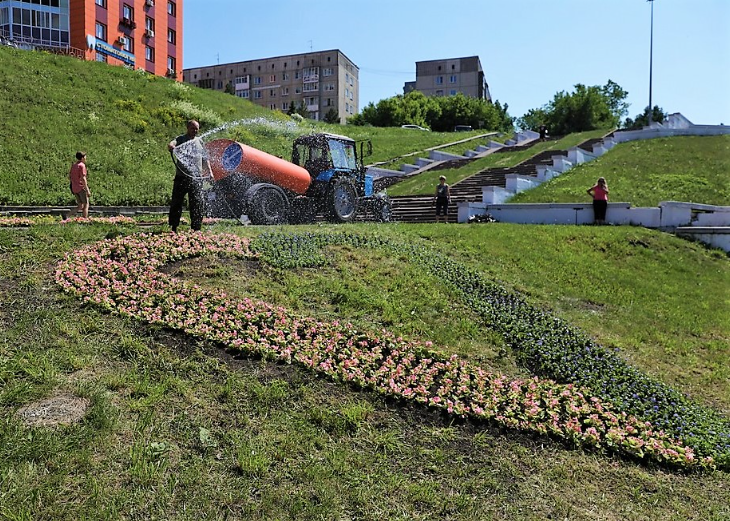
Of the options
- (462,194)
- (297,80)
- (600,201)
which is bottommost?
(600,201)

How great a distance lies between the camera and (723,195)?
65.7 feet

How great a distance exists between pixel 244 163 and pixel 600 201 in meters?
9.61

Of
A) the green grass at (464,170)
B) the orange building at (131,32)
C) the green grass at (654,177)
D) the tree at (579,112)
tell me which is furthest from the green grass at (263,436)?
the tree at (579,112)

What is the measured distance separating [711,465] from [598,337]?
3.09 meters

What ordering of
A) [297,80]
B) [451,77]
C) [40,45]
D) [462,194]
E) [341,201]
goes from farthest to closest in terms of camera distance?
[451,77] < [297,80] < [40,45] < [462,194] < [341,201]

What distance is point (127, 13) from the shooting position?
176ft

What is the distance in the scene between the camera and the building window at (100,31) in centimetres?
5016

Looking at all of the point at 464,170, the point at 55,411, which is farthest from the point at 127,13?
the point at 55,411

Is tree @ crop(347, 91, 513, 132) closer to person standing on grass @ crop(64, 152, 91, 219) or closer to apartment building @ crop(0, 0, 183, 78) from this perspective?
apartment building @ crop(0, 0, 183, 78)

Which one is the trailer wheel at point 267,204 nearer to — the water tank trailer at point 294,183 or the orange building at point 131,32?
the water tank trailer at point 294,183

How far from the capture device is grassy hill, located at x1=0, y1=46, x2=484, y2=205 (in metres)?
19.3

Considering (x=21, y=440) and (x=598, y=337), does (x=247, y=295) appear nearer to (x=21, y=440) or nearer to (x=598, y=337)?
(x=21, y=440)

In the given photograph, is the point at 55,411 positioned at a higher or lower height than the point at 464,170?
lower

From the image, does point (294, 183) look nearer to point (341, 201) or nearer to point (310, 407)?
point (341, 201)
